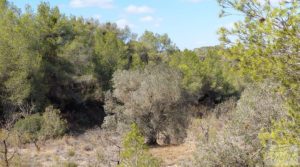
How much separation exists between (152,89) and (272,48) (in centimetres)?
2306

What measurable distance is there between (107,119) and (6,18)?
15.5 metres

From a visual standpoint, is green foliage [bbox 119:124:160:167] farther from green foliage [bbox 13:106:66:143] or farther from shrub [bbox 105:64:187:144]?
green foliage [bbox 13:106:66:143]

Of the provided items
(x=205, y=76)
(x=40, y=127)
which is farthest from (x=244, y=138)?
(x=205, y=76)

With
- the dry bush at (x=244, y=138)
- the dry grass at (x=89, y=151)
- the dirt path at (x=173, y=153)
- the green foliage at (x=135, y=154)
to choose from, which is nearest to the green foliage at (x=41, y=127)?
the dry grass at (x=89, y=151)

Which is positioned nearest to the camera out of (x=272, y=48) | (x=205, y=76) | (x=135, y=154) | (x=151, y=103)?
(x=272, y=48)

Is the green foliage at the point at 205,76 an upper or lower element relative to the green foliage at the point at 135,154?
upper

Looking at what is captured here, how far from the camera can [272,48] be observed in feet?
15.5

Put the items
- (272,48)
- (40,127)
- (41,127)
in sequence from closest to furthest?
(272,48) → (41,127) → (40,127)

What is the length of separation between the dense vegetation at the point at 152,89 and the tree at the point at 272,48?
0.01 meters

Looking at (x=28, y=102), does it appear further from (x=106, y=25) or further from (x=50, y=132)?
(x=106, y=25)

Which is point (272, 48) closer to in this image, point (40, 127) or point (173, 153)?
point (173, 153)

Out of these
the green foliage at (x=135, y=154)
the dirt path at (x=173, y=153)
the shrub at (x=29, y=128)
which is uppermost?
the green foliage at (x=135, y=154)

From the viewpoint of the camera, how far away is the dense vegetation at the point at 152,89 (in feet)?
16.1

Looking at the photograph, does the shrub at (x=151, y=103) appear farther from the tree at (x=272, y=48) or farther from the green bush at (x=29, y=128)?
the tree at (x=272, y=48)
